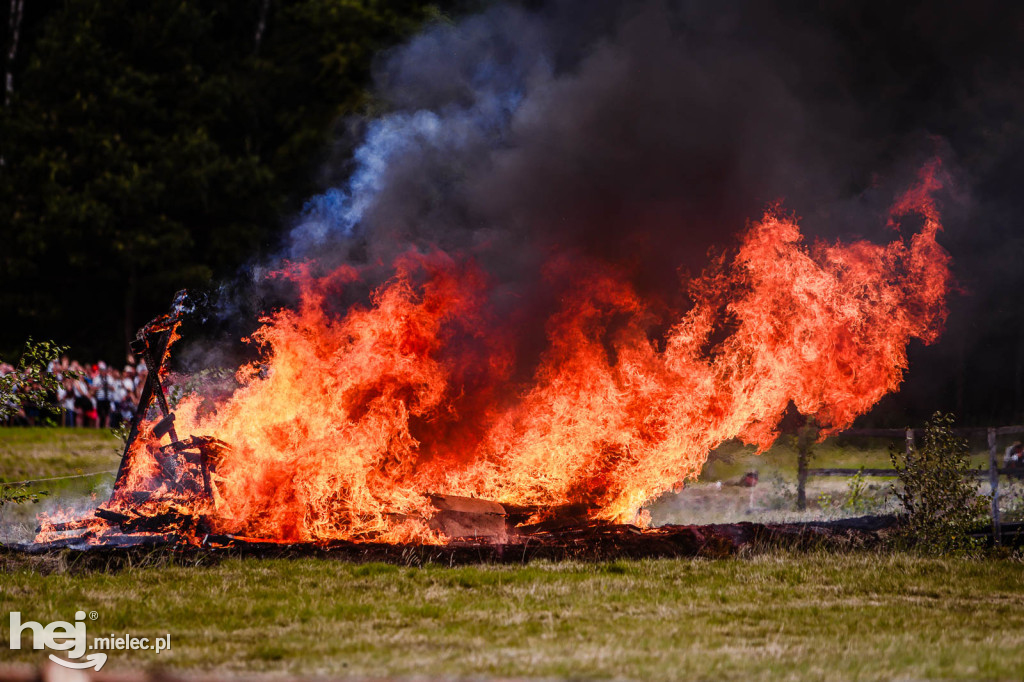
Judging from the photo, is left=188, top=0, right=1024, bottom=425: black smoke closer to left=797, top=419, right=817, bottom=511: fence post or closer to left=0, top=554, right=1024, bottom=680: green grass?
left=797, top=419, right=817, bottom=511: fence post

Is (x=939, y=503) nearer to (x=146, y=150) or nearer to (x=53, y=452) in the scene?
(x=53, y=452)

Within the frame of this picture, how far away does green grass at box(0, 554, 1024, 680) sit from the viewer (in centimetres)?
626

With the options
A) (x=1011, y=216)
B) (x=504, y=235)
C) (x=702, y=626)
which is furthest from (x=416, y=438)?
(x=1011, y=216)

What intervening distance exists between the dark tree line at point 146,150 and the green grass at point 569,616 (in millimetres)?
23215

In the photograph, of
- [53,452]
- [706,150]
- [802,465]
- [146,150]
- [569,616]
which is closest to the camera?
[569,616]

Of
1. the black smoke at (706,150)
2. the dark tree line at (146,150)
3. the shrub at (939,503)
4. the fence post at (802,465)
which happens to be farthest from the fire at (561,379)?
the dark tree line at (146,150)

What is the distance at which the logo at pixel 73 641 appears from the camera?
6.41 metres

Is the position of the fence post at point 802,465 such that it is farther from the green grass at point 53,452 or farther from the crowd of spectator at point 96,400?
the crowd of spectator at point 96,400

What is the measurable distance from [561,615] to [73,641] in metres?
3.49

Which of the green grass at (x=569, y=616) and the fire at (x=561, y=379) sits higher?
the fire at (x=561, y=379)

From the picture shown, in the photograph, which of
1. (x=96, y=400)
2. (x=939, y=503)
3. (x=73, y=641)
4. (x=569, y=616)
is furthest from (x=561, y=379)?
(x=96, y=400)

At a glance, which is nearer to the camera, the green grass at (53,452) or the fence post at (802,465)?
the fence post at (802,465)

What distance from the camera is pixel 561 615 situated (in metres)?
7.60

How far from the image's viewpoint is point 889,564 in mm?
9422
